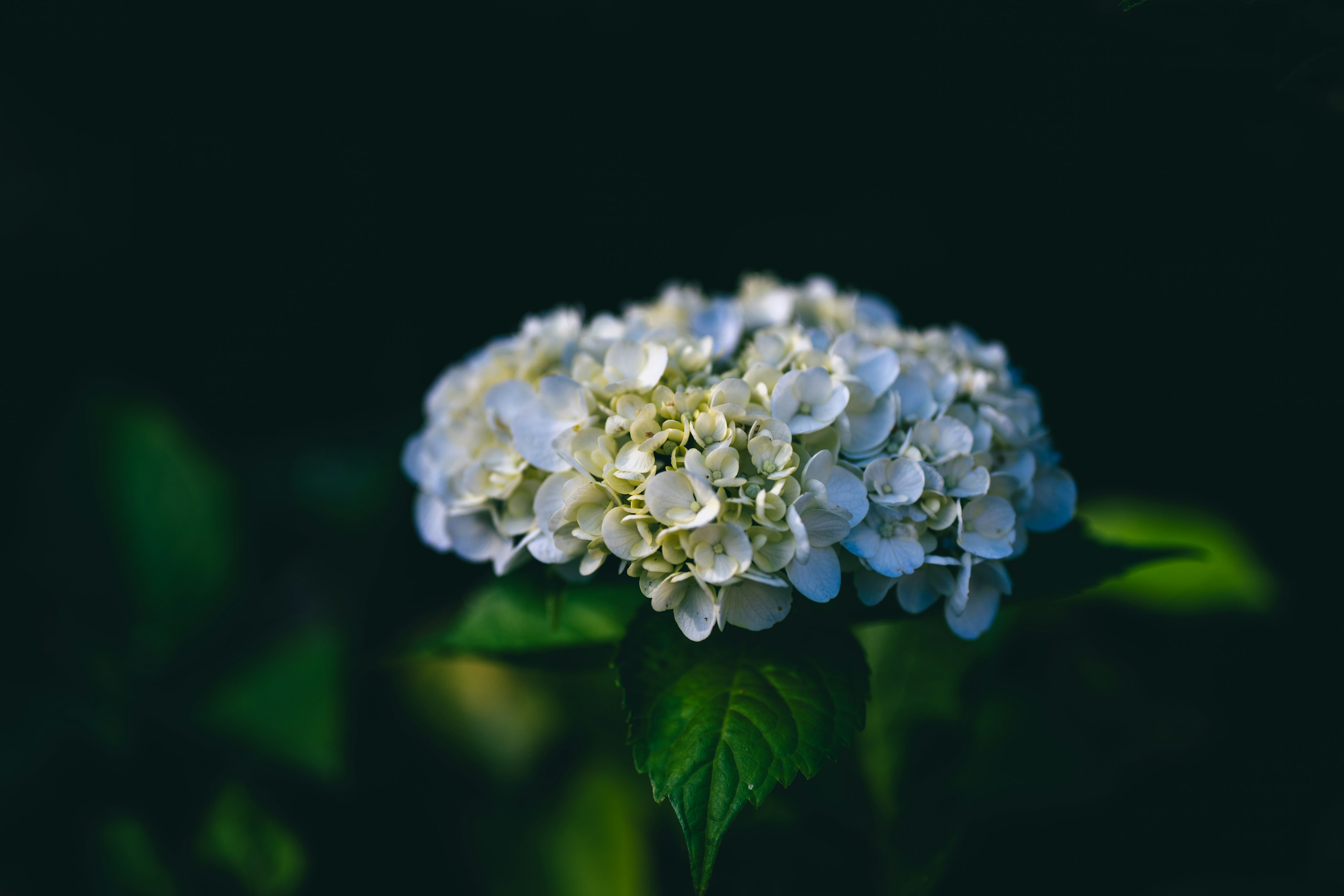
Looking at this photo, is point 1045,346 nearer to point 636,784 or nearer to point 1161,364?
point 1161,364

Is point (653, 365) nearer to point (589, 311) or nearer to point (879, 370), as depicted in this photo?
point (879, 370)

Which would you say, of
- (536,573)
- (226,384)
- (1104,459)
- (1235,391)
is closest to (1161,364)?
(1235,391)

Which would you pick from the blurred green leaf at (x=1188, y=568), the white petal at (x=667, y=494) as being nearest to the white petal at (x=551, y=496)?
the white petal at (x=667, y=494)

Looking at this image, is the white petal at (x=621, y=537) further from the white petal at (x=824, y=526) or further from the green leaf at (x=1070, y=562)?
the green leaf at (x=1070, y=562)

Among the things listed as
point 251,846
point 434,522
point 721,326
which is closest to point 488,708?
point 251,846

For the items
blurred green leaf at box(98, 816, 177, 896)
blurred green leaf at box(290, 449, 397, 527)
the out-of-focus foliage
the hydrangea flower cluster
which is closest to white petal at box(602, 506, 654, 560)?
the hydrangea flower cluster

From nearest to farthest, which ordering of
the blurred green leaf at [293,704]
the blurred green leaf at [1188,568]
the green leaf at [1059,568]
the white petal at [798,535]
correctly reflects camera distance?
1. the white petal at [798,535]
2. the green leaf at [1059,568]
3. the blurred green leaf at [293,704]
4. the blurred green leaf at [1188,568]

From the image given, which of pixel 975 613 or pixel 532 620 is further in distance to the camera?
pixel 532 620
